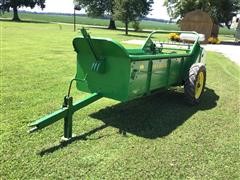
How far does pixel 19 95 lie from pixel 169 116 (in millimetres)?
2852

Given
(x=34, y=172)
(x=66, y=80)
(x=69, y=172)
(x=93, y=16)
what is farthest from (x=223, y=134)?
Result: (x=93, y=16)

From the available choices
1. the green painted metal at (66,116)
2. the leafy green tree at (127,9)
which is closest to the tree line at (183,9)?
the leafy green tree at (127,9)

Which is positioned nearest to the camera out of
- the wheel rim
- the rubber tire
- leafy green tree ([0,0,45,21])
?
the rubber tire

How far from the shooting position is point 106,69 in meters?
5.38

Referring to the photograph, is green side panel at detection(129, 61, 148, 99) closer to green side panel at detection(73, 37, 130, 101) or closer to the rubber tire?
green side panel at detection(73, 37, 130, 101)

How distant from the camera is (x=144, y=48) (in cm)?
782

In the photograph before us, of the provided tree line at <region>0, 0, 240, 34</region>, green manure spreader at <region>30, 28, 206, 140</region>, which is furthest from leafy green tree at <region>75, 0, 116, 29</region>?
green manure spreader at <region>30, 28, 206, 140</region>

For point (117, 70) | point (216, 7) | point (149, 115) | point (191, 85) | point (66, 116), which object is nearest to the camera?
point (66, 116)

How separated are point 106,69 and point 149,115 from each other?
1.28 metres

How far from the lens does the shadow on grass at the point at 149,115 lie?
521 centimetres

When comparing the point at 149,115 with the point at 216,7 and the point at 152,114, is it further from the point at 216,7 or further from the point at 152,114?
the point at 216,7

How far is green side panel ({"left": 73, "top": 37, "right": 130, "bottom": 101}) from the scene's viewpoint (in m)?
5.12

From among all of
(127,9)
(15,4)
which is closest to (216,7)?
(127,9)

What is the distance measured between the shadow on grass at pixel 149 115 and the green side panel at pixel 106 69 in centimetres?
50
